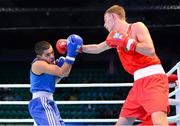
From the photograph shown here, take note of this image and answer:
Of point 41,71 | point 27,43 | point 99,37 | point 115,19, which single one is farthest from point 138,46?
point 27,43

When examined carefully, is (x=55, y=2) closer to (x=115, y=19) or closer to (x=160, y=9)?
(x=160, y=9)

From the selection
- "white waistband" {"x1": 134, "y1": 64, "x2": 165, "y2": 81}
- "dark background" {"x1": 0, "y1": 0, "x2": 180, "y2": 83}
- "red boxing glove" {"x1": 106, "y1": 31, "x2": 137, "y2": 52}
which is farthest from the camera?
"dark background" {"x1": 0, "y1": 0, "x2": 180, "y2": 83}

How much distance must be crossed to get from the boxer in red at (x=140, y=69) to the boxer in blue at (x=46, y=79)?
36cm

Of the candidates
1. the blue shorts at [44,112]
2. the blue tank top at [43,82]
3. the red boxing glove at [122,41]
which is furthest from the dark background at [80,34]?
the red boxing glove at [122,41]

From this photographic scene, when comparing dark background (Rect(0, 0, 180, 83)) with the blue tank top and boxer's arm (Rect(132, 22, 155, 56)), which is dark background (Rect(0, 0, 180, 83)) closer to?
the blue tank top

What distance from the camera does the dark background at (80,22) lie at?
278 inches

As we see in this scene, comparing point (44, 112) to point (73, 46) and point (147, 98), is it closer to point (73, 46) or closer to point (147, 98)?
point (73, 46)

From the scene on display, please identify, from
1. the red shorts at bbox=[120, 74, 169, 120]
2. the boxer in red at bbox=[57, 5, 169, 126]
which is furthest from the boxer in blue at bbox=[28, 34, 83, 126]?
the red shorts at bbox=[120, 74, 169, 120]

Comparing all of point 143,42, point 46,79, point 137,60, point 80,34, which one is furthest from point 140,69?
point 80,34

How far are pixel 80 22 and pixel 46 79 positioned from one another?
183 inches

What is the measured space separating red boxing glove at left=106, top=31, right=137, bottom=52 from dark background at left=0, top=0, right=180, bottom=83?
4675 mm

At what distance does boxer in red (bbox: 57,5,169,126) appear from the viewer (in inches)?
88.4

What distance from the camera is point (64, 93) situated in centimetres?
786

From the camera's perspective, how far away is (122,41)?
89.9 inches
